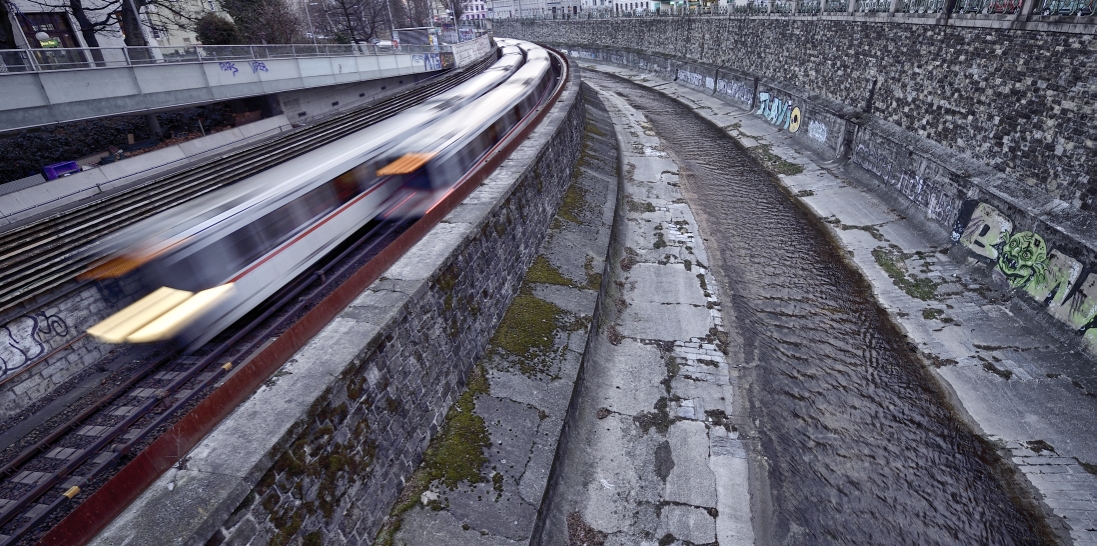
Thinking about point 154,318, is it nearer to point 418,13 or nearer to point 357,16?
point 357,16

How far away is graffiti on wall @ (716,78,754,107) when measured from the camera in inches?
1420

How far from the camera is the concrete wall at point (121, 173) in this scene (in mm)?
15336

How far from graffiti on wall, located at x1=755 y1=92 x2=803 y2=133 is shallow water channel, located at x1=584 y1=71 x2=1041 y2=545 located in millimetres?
11560

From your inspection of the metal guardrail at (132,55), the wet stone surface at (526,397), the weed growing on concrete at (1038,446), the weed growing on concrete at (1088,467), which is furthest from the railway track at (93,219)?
the weed growing on concrete at (1088,467)

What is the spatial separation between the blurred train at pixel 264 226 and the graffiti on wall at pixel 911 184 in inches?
640

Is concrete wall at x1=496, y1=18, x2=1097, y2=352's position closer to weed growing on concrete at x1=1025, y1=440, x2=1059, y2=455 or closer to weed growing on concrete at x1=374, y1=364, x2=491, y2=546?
weed growing on concrete at x1=1025, y1=440, x2=1059, y2=455

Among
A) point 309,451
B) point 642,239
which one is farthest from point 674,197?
point 309,451

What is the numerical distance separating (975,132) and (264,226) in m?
22.1

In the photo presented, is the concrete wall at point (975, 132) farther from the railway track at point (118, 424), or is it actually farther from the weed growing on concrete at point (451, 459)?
the railway track at point (118, 424)

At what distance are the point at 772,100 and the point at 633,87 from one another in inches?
778

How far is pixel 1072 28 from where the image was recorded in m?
14.0

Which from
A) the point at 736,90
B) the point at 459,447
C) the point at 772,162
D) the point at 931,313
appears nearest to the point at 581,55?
the point at 736,90


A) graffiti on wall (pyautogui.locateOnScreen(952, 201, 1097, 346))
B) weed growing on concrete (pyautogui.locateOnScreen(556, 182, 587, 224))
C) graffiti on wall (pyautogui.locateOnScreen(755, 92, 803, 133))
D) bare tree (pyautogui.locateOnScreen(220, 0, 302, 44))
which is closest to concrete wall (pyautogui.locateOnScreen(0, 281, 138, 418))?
weed growing on concrete (pyautogui.locateOnScreen(556, 182, 587, 224))

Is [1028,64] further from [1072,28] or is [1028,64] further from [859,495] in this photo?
[859,495]
